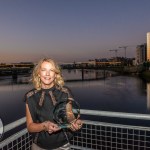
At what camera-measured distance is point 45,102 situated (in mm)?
2168

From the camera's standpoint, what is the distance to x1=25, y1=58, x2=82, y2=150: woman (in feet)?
7.05

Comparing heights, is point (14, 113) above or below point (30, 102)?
below

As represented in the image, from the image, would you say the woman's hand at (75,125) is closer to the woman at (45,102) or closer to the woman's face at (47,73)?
the woman at (45,102)

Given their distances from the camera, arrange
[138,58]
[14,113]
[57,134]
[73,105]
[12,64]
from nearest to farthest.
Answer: [73,105], [57,134], [14,113], [12,64], [138,58]

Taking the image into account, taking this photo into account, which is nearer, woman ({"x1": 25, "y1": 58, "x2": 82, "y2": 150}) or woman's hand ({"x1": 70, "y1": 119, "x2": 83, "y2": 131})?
woman's hand ({"x1": 70, "y1": 119, "x2": 83, "y2": 131})

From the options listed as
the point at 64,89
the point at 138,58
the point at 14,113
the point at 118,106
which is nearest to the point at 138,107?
the point at 118,106

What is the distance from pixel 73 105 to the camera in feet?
6.72

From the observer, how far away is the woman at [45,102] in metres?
2.15

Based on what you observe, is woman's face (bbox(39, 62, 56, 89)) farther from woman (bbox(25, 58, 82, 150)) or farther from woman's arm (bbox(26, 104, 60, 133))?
woman's arm (bbox(26, 104, 60, 133))

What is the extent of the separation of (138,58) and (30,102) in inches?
7475

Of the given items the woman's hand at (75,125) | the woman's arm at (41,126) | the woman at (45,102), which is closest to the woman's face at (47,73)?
the woman at (45,102)

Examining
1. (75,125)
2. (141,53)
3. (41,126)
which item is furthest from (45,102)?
(141,53)

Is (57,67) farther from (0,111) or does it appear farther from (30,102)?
(0,111)

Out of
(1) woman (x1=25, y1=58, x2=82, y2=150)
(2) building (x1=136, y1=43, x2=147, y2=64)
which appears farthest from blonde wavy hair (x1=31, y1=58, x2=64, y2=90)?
(2) building (x1=136, y1=43, x2=147, y2=64)
